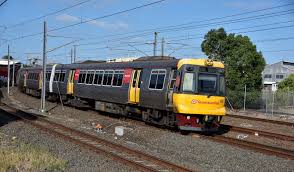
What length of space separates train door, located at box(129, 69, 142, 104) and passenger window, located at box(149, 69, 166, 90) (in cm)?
121

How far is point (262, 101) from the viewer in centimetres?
3381

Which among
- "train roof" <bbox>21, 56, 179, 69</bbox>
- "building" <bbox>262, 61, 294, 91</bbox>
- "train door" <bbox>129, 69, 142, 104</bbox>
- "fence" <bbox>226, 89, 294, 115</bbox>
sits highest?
"building" <bbox>262, 61, 294, 91</bbox>

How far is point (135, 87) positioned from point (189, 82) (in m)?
4.17

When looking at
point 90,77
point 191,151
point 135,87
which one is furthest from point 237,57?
point 191,151

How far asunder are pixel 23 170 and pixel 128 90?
37.5ft

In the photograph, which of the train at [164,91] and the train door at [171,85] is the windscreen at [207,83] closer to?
the train at [164,91]

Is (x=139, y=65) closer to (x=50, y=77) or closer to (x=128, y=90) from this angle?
(x=128, y=90)

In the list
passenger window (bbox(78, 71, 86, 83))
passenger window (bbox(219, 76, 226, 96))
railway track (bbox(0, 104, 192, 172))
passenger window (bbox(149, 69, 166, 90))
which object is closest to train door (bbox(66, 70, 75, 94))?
passenger window (bbox(78, 71, 86, 83))

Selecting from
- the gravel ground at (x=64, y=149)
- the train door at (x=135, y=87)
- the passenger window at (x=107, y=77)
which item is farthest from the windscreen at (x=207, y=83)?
the passenger window at (x=107, y=77)

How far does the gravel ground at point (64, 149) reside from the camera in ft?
Result: 33.8

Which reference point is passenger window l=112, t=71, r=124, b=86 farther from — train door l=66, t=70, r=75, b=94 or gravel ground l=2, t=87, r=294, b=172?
train door l=66, t=70, r=75, b=94

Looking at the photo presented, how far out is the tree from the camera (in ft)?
134

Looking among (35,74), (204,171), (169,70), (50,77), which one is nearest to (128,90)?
(169,70)

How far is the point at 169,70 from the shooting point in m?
17.3
